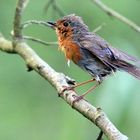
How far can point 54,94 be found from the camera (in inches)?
293

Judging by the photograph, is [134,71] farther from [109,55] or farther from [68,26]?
[68,26]

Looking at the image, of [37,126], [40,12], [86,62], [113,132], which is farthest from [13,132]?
[113,132]

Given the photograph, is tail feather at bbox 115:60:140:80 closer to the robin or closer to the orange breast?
the robin

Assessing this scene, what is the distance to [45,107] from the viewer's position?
7.58 m

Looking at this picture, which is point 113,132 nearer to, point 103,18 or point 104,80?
point 104,80

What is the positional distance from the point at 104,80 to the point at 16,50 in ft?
3.02

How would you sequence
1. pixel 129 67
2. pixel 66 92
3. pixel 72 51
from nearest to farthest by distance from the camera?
pixel 66 92 < pixel 129 67 < pixel 72 51

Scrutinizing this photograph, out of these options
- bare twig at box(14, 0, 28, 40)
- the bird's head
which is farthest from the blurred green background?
bare twig at box(14, 0, 28, 40)

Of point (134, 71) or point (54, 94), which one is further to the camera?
point (54, 94)

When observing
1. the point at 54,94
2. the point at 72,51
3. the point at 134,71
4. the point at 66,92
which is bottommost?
the point at 54,94

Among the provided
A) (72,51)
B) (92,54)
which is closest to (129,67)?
(92,54)

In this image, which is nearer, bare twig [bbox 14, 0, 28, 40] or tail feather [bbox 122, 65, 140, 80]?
tail feather [bbox 122, 65, 140, 80]

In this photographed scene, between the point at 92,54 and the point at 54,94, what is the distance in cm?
207

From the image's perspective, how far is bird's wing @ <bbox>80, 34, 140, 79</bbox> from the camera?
17.0 feet
